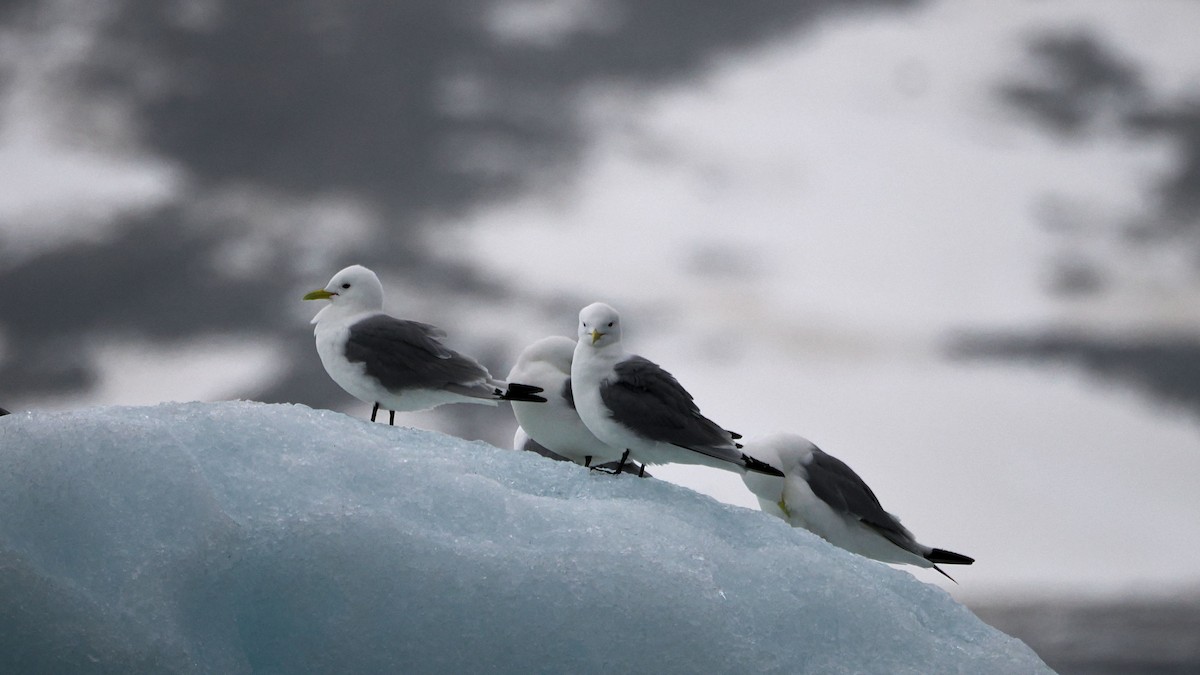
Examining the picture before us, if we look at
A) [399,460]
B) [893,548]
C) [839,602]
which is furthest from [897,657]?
[399,460]

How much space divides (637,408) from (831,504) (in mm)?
1108

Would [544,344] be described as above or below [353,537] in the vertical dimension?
above

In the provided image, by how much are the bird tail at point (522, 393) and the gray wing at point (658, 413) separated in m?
0.38

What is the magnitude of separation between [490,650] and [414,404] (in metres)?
1.77

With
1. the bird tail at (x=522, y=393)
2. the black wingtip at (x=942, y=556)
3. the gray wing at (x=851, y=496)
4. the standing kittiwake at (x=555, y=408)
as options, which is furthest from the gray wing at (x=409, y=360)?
the black wingtip at (x=942, y=556)

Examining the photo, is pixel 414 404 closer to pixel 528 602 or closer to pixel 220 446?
pixel 220 446

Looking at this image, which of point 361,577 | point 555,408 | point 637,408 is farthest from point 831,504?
point 361,577

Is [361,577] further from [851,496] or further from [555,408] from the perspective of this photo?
[851,496]

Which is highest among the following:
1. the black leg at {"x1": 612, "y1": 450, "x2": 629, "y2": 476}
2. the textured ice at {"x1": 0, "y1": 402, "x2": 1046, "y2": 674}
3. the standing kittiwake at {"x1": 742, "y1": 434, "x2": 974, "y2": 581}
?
the standing kittiwake at {"x1": 742, "y1": 434, "x2": 974, "y2": 581}

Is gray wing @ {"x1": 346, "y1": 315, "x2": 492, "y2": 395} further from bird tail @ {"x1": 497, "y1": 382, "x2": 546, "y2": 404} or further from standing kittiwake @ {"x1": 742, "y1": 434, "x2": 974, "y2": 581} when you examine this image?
standing kittiwake @ {"x1": 742, "y1": 434, "x2": 974, "y2": 581}

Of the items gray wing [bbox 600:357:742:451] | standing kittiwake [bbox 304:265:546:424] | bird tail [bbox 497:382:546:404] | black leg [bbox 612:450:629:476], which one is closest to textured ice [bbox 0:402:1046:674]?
gray wing [bbox 600:357:742:451]

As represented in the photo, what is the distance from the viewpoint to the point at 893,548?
197 inches

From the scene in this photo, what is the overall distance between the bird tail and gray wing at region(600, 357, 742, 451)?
382 millimetres

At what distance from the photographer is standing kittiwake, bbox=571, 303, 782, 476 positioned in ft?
14.4
